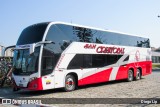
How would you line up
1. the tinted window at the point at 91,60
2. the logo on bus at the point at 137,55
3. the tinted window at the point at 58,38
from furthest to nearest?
the logo on bus at the point at 137,55 → the tinted window at the point at 91,60 → the tinted window at the point at 58,38

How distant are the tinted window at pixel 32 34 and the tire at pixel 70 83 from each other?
9.21ft

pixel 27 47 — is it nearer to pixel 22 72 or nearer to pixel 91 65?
pixel 22 72

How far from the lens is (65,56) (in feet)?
52.0

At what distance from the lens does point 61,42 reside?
51.6 feet

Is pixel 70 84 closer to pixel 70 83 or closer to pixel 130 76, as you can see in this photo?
pixel 70 83

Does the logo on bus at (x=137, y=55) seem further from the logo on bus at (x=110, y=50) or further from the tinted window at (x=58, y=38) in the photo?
the tinted window at (x=58, y=38)

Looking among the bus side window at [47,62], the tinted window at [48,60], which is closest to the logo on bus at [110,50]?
the tinted window at [48,60]

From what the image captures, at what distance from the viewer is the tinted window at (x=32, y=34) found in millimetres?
14945

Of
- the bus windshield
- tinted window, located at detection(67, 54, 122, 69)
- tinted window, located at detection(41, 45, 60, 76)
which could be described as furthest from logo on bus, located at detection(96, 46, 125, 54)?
the bus windshield

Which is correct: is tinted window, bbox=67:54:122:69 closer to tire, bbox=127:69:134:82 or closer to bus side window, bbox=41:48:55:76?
bus side window, bbox=41:48:55:76

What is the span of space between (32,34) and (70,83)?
3.44 metres

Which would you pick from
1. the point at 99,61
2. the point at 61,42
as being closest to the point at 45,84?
the point at 61,42

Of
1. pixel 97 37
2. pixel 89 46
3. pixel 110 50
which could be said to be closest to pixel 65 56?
pixel 89 46

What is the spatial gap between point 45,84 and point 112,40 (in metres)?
7.17
